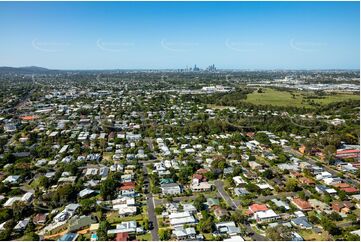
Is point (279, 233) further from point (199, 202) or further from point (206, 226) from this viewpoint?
point (199, 202)

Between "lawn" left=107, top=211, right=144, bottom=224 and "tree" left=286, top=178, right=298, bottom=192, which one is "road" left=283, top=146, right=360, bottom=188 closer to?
"tree" left=286, top=178, right=298, bottom=192

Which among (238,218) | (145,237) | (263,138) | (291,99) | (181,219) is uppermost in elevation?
(291,99)

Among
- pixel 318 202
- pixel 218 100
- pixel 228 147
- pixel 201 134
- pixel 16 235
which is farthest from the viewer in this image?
pixel 218 100

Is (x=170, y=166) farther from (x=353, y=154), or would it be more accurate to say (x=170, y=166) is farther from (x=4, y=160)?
(x=353, y=154)

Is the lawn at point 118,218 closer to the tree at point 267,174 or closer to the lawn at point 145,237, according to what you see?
the lawn at point 145,237

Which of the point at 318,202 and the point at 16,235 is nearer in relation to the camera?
the point at 16,235

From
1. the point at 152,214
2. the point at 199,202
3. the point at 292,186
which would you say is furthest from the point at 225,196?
the point at 152,214

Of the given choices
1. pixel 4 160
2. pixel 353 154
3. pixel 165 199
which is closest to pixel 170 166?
pixel 165 199

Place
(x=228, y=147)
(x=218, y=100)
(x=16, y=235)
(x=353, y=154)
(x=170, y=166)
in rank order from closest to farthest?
(x=16, y=235) → (x=170, y=166) → (x=353, y=154) → (x=228, y=147) → (x=218, y=100)

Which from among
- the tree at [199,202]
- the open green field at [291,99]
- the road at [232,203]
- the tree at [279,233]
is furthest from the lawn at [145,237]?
the open green field at [291,99]
